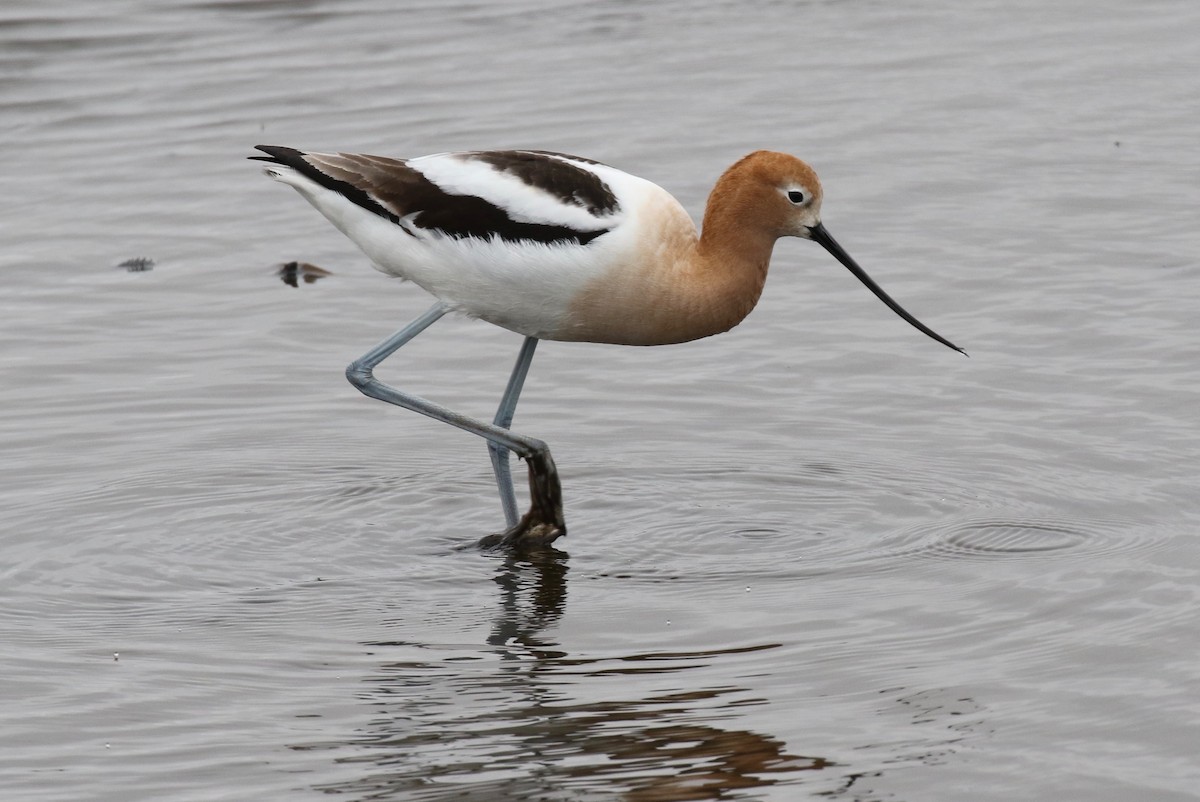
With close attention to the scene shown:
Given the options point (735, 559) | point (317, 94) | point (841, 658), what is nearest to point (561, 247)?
point (735, 559)

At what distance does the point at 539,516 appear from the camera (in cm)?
638

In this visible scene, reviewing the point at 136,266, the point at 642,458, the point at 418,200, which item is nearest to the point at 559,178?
the point at 418,200

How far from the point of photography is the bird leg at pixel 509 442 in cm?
639

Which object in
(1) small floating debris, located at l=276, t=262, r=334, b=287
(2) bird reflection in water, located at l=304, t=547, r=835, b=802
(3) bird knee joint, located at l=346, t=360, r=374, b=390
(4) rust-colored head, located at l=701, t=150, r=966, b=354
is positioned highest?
(4) rust-colored head, located at l=701, t=150, r=966, b=354

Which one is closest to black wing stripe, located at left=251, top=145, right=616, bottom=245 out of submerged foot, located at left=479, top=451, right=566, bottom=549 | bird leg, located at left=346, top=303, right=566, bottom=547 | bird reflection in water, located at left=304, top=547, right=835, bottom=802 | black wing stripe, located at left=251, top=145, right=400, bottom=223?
black wing stripe, located at left=251, top=145, right=400, bottom=223

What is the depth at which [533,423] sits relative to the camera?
7.43 metres

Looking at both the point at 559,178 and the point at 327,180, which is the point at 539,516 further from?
the point at 327,180

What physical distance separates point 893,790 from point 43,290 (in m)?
5.50

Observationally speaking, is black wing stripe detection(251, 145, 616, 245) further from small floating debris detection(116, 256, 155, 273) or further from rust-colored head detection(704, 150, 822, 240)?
small floating debris detection(116, 256, 155, 273)

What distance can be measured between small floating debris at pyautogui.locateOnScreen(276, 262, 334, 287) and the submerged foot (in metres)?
2.87

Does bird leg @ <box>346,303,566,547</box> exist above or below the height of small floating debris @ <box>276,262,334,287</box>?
below

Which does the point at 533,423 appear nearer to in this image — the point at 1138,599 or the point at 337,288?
the point at 337,288

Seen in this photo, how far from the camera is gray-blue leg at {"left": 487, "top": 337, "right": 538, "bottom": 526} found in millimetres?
6656

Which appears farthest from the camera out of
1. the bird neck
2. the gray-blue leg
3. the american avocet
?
the gray-blue leg
